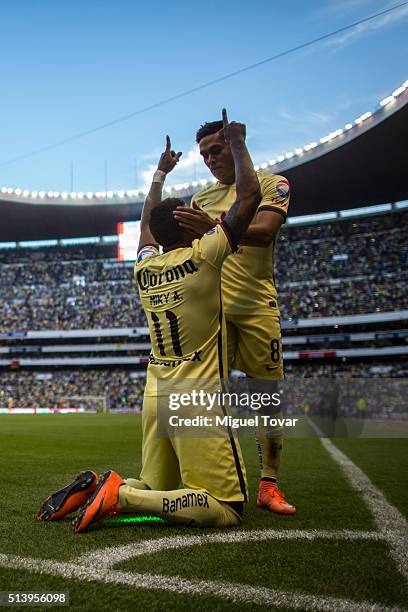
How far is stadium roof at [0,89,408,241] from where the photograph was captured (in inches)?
1073

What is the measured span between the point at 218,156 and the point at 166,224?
0.99 m

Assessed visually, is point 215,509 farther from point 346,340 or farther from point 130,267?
point 130,267

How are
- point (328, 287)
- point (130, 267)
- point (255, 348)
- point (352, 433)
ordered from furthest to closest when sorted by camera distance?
point (130, 267) < point (328, 287) < point (352, 433) < point (255, 348)

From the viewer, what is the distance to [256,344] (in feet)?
12.1

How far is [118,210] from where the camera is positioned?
38.8m

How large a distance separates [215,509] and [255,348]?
1.28 m

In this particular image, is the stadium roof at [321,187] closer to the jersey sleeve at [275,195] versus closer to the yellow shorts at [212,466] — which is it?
the jersey sleeve at [275,195]

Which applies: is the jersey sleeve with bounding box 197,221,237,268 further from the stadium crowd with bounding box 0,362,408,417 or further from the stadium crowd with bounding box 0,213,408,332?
the stadium crowd with bounding box 0,213,408,332

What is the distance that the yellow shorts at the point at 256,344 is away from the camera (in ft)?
12.1

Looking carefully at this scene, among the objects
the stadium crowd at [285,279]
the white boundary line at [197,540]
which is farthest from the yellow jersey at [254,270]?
the stadium crowd at [285,279]

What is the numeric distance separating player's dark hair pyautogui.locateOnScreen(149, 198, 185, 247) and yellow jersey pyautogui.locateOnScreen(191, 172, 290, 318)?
30.0 inches

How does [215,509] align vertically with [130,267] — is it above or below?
below

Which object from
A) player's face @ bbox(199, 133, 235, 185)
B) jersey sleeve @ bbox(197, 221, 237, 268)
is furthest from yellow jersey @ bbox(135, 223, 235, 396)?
player's face @ bbox(199, 133, 235, 185)

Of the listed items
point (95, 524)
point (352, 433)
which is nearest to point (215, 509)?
point (95, 524)
